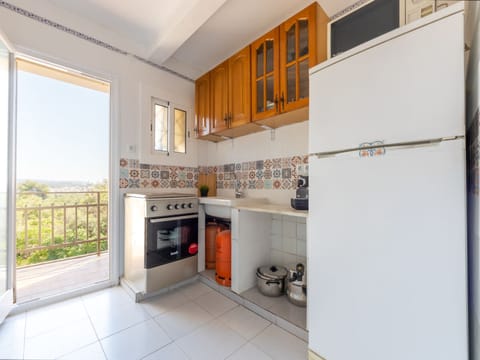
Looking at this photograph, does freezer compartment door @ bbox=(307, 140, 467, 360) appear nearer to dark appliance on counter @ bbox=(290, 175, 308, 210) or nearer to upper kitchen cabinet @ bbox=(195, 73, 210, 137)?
A: dark appliance on counter @ bbox=(290, 175, 308, 210)

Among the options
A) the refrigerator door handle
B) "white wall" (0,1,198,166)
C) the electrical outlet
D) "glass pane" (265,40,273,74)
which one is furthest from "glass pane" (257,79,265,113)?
the electrical outlet

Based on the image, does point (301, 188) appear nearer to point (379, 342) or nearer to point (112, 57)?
point (379, 342)

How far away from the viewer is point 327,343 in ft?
3.28

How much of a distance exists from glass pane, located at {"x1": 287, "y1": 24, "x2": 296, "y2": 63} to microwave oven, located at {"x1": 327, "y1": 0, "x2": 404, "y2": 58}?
0.44 m

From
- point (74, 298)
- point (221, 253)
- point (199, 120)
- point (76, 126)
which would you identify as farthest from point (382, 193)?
point (76, 126)

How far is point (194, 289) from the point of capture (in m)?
1.89

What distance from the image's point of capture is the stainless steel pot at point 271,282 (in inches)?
64.6

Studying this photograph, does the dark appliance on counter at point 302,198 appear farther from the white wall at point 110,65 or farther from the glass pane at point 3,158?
the glass pane at point 3,158

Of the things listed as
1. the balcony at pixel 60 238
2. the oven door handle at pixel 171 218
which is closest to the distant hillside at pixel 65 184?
the balcony at pixel 60 238

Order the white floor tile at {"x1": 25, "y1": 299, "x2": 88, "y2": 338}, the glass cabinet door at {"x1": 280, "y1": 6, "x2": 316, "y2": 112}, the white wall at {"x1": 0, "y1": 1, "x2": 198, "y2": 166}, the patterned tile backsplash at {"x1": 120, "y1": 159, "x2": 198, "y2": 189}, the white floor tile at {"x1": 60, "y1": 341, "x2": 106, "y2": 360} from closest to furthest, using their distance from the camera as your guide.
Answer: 1. the white floor tile at {"x1": 60, "y1": 341, "x2": 106, "y2": 360}
2. the white floor tile at {"x1": 25, "y1": 299, "x2": 88, "y2": 338}
3. the glass cabinet door at {"x1": 280, "y1": 6, "x2": 316, "y2": 112}
4. the white wall at {"x1": 0, "y1": 1, "x2": 198, "y2": 166}
5. the patterned tile backsplash at {"x1": 120, "y1": 159, "x2": 198, "y2": 189}

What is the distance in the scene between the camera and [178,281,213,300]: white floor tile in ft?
5.87

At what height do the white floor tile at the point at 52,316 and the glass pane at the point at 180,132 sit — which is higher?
the glass pane at the point at 180,132

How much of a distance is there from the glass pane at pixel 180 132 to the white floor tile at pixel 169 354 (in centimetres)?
185

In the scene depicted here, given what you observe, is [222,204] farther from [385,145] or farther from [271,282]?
[385,145]
